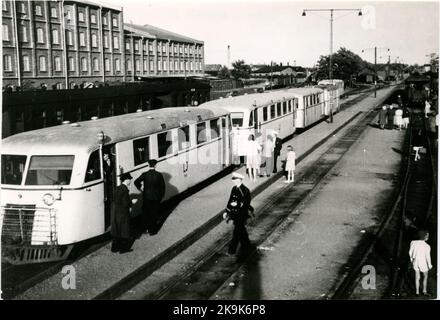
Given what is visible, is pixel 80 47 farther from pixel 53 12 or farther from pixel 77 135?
pixel 77 135

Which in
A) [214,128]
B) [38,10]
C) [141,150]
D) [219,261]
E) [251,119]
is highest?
[38,10]

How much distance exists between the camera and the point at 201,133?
A: 15.6 m

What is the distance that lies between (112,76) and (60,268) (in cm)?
4684

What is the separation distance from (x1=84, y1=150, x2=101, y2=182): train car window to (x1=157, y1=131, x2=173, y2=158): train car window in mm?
2837

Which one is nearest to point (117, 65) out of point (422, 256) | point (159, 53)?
point (159, 53)

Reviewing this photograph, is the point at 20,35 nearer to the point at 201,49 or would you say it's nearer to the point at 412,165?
the point at 201,49

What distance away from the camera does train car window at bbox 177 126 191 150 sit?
1392cm

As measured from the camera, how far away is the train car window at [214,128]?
16516 mm

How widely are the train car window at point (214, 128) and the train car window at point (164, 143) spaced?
10.7ft

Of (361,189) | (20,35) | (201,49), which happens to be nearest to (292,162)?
(361,189)

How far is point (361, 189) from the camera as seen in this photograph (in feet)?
52.2

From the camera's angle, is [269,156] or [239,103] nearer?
[269,156]

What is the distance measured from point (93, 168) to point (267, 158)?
8.62m

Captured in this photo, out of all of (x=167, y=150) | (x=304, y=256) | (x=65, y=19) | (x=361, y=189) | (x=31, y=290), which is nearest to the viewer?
(x=31, y=290)
